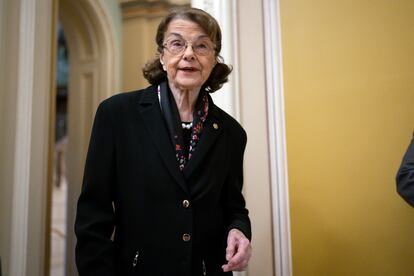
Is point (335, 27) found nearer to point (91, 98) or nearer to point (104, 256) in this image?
point (104, 256)

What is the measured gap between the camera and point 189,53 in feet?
3.67

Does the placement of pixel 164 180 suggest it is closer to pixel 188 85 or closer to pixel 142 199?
pixel 142 199

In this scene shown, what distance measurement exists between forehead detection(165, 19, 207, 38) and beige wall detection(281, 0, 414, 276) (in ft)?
2.64

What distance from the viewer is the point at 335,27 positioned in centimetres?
172

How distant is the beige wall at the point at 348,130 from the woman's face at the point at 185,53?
0.79 m

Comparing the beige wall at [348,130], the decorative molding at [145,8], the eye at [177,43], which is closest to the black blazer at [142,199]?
the eye at [177,43]

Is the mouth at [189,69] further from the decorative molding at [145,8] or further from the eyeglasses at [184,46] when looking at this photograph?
the decorative molding at [145,8]

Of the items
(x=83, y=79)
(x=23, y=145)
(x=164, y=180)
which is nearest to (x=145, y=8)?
(x=83, y=79)

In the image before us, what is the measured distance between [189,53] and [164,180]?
46cm

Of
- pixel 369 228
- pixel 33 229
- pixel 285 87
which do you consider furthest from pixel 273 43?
pixel 33 229

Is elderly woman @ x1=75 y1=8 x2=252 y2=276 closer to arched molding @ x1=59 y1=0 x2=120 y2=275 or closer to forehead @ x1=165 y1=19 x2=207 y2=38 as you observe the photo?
forehead @ x1=165 y1=19 x2=207 y2=38

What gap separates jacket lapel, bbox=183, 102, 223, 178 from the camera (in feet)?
3.54

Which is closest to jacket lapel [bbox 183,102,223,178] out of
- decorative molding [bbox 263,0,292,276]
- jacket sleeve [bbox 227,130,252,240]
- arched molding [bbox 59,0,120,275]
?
jacket sleeve [bbox 227,130,252,240]

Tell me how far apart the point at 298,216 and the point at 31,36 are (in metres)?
1.86
